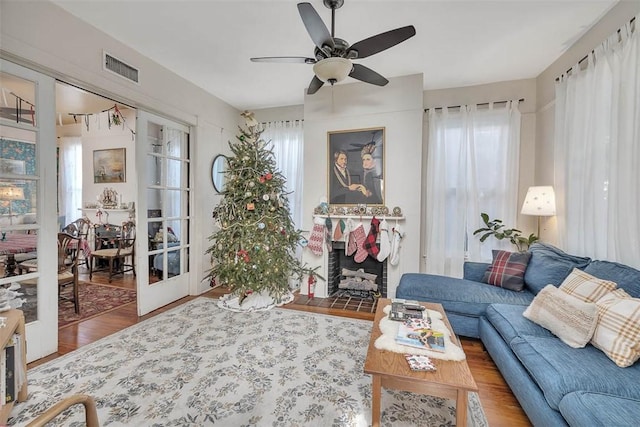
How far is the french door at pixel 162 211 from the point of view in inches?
126

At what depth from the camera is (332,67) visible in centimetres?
203

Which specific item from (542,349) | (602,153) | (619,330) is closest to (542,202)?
(602,153)

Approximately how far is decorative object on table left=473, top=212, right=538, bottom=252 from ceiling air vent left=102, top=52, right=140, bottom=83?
433cm

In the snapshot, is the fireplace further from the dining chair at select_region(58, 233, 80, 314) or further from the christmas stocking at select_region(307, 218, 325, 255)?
the dining chair at select_region(58, 233, 80, 314)

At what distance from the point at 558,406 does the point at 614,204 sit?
5.76 ft

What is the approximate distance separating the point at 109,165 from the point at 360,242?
5002 millimetres

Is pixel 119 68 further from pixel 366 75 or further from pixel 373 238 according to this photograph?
pixel 373 238

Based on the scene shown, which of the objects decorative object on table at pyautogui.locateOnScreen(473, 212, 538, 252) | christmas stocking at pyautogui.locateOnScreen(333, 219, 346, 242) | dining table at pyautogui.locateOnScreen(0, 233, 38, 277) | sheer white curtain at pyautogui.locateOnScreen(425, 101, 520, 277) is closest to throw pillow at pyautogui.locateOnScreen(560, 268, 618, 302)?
decorative object on table at pyautogui.locateOnScreen(473, 212, 538, 252)

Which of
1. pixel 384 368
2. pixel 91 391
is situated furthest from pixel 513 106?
pixel 91 391

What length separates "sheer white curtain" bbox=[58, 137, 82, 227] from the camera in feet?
18.5

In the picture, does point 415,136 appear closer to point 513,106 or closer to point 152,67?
point 513,106

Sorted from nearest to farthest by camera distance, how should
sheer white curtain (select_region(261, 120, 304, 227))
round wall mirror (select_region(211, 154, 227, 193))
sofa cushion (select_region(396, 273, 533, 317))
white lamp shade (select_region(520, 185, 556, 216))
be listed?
sofa cushion (select_region(396, 273, 533, 317)), white lamp shade (select_region(520, 185, 556, 216)), round wall mirror (select_region(211, 154, 227, 193)), sheer white curtain (select_region(261, 120, 304, 227))

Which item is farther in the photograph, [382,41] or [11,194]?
[11,194]

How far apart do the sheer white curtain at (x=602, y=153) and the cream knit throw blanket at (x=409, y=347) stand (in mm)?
1518
